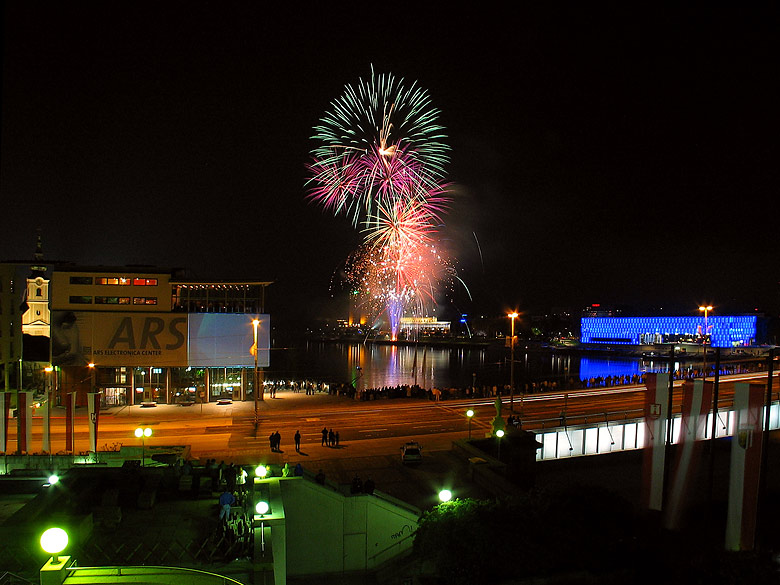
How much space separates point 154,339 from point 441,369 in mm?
60260

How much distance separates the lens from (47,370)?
3422 centimetres

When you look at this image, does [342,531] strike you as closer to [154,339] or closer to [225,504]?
[225,504]

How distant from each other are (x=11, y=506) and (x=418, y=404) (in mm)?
20743

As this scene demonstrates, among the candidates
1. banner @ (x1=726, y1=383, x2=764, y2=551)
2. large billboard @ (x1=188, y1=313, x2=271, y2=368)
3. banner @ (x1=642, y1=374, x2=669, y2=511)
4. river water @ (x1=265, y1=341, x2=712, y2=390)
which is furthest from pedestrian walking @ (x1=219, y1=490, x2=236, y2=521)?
river water @ (x1=265, y1=341, x2=712, y2=390)

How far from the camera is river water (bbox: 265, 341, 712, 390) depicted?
71875 millimetres

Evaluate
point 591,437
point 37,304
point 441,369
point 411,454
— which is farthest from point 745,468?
point 441,369

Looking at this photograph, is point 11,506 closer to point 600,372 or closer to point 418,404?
point 418,404

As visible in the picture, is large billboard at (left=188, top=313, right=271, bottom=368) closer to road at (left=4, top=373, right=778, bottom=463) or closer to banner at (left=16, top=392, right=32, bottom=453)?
road at (left=4, top=373, right=778, bottom=463)

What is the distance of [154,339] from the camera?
3353cm

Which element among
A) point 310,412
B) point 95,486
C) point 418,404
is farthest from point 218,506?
point 418,404

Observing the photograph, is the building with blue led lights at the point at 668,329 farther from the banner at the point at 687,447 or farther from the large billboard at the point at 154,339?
the banner at the point at 687,447

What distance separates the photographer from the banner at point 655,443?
1426 centimetres

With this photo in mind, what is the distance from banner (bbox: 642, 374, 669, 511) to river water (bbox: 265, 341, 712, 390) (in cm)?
4324

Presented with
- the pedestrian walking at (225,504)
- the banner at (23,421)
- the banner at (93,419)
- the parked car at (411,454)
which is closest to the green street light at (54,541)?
the pedestrian walking at (225,504)
